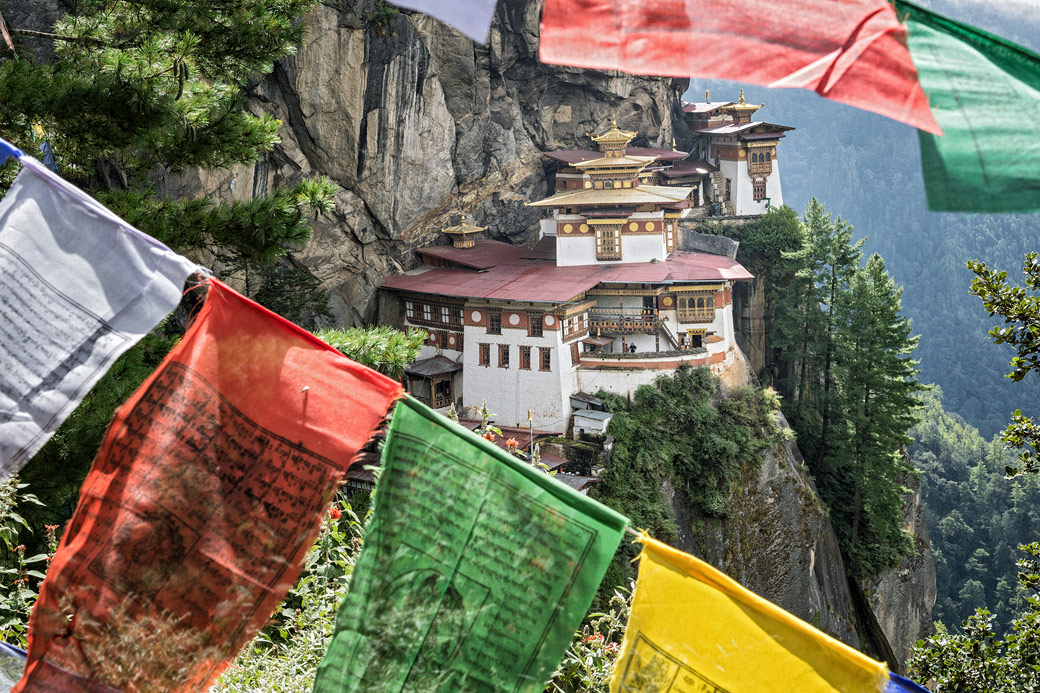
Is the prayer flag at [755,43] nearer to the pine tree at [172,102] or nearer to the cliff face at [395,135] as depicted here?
the pine tree at [172,102]

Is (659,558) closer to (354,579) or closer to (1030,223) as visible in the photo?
(354,579)

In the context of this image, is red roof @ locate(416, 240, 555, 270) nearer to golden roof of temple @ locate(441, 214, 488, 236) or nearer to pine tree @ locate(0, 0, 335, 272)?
golden roof of temple @ locate(441, 214, 488, 236)

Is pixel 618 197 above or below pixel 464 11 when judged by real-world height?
below

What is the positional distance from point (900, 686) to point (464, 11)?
286cm

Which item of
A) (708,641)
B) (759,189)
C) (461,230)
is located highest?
(708,641)

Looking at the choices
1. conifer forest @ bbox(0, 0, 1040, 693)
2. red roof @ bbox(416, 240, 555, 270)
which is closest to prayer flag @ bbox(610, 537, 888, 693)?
conifer forest @ bbox(0, 0, 1040, 693)

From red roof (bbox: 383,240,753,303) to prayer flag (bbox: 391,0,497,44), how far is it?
61.1ft

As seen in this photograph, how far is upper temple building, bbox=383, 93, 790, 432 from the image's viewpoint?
22.9 meters

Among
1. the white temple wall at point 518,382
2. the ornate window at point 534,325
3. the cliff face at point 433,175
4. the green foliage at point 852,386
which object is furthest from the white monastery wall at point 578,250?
the green foliage at point 852,386

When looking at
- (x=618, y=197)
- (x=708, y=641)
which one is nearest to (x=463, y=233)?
(x=618, y=197)

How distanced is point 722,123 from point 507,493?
3616 cm

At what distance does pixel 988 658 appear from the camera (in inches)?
235

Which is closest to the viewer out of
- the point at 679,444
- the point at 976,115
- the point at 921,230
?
the point at 976,115

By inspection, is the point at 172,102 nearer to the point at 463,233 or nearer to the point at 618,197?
the point at 618,197
